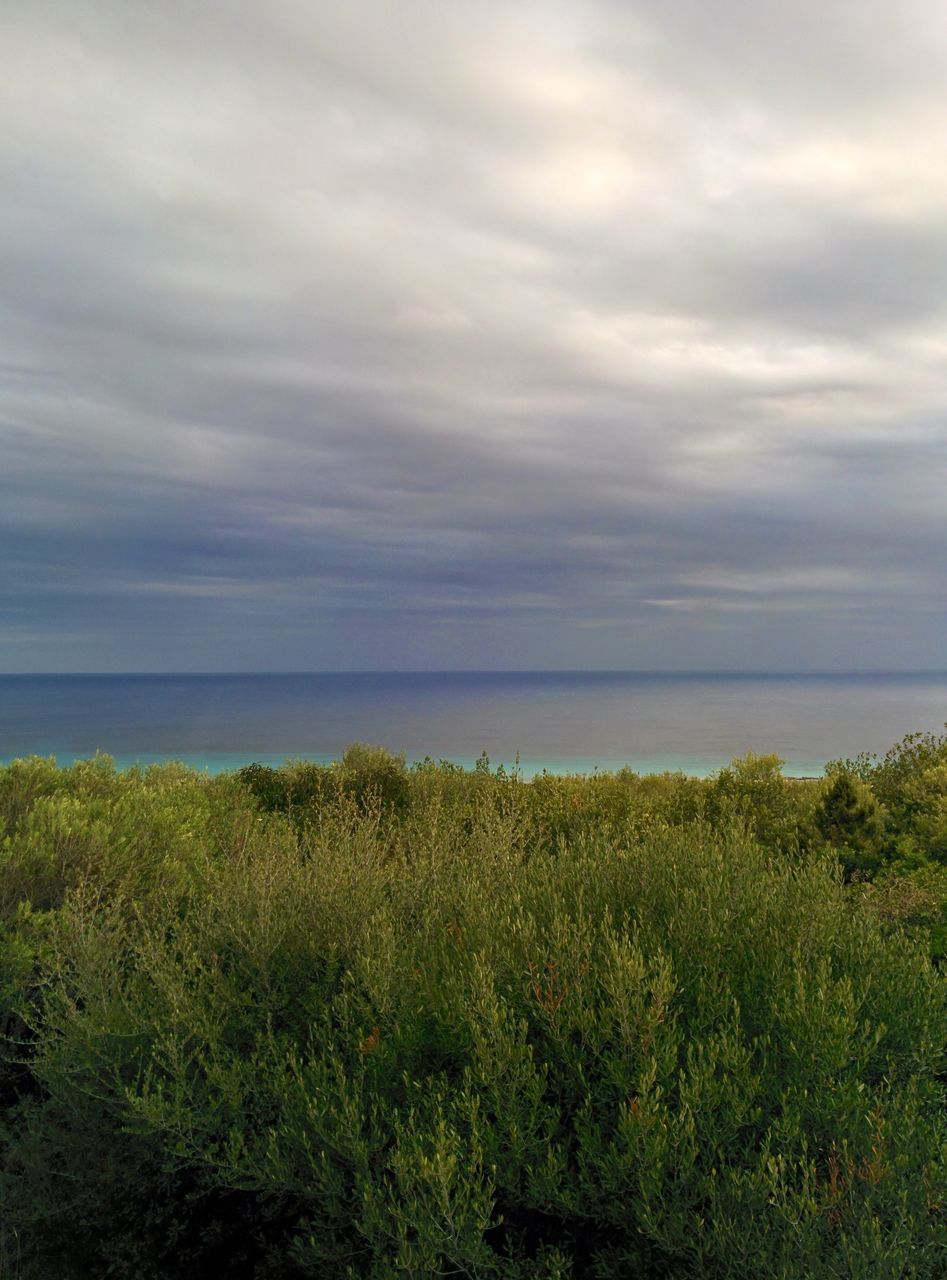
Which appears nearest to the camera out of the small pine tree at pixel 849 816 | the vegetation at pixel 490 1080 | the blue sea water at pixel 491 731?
the vegetation at pixel 490 1080

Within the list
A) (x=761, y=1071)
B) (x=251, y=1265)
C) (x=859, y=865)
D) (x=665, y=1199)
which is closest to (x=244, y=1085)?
(x=251, y=1265)

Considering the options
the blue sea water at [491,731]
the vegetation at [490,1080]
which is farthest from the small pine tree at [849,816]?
the blue sea water at [491,731]

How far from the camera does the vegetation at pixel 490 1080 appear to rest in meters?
3.42

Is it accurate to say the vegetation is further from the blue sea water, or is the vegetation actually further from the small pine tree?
the blue sea water

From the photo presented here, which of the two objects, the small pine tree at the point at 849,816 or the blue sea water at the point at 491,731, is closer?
the small pine tree at the point at 849,816

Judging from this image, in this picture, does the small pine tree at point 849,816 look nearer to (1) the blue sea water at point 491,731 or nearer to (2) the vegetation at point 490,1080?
(2) the vegetation at point 490,1080

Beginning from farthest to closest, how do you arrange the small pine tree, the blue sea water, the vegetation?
the blue sea water < the small pine tree < the vegetation

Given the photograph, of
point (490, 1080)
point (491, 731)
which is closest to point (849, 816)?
point (490, 1080)

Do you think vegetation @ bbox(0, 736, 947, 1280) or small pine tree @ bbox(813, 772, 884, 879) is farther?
small pine tree @ bbox(813, 772, 884, 879)

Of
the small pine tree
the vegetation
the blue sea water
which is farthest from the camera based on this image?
the blue sea water

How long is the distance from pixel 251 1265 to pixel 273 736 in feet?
228

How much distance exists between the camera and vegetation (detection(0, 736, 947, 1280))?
11.2 ft

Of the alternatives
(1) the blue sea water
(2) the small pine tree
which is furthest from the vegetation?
(1) the blue sea water

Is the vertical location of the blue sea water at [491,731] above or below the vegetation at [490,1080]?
below
